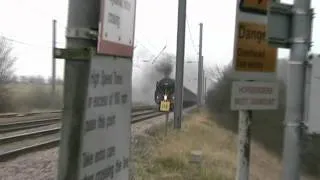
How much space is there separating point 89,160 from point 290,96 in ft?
9.14

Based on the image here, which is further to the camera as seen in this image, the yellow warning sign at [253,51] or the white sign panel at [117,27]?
the yellow warning sign at [253,51]

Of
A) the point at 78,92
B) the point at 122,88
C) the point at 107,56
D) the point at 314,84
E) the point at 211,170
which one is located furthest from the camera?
the point at 211,170

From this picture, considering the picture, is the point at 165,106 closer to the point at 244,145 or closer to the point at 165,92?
the point at 165,92

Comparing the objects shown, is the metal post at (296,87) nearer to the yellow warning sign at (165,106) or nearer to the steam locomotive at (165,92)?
the yellow warning sign at (165,106)

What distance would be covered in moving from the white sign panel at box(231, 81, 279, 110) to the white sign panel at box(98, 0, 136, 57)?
9.75 ft

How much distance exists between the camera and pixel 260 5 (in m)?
7.91

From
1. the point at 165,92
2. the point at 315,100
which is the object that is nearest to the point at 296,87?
the point at 315,100

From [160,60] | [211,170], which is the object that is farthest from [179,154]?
[160,60]

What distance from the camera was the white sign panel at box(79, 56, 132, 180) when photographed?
153 inches

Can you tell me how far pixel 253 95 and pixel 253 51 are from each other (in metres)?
0.54

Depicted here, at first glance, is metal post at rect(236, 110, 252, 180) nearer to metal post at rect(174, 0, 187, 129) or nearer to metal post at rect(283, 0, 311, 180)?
metal post at rect(283, 0, 311, 180)

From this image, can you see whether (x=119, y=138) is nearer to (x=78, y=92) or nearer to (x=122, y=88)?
(x=122, y=88)

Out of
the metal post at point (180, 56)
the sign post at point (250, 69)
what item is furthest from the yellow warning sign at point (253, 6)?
the metal post at point (180, 56)

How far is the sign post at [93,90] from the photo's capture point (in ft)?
12.6
